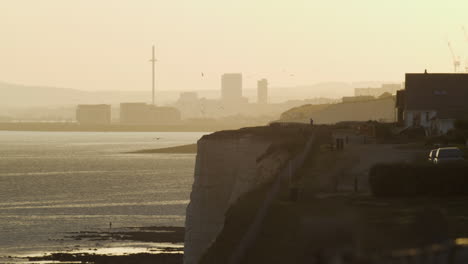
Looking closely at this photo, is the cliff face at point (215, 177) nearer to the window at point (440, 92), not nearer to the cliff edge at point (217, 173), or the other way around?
the cliff edge at point (217, 173)

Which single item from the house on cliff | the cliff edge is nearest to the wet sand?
the cliff edge

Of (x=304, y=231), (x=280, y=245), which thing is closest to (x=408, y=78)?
(x=280, y=245)

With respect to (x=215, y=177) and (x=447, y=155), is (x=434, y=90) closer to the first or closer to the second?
(x=447, y=155)

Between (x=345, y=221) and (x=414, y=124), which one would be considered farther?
(x=414, y=124)

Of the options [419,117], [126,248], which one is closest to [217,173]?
[126,248]

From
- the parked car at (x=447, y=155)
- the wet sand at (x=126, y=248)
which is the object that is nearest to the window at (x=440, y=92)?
the wet sand at (x=126, y=248)

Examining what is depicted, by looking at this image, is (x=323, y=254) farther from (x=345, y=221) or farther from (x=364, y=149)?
(x=364, y=149)
